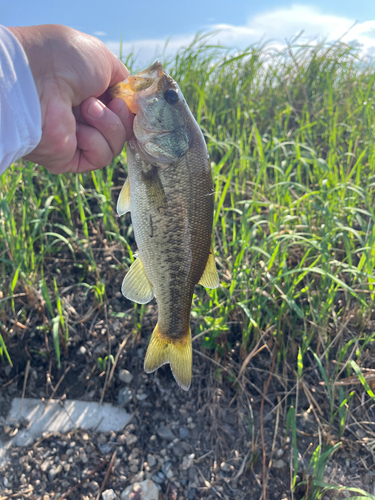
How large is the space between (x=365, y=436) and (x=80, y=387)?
6.49 ft

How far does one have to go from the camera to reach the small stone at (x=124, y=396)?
8.31 feet

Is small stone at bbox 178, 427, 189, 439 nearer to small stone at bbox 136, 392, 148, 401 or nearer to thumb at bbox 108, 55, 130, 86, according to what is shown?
→ small stone at bbox 136, 392, 148, 401

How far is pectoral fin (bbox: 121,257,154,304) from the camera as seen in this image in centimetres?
183

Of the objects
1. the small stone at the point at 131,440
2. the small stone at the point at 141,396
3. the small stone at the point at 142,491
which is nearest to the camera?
the small stone at the point at 142,491

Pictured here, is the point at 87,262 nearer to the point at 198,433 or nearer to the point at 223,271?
the point at 223,271

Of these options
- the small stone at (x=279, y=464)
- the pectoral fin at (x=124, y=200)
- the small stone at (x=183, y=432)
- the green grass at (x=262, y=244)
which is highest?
the pectoral fin at (x=124, y=200)

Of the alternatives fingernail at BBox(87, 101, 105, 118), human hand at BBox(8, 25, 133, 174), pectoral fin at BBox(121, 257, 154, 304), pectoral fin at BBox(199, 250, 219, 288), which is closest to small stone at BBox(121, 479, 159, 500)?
pectoral fin at BBox(121, 257, 154, 304)

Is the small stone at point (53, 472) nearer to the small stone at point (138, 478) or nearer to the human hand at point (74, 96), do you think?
the small stone at point (138, 478)

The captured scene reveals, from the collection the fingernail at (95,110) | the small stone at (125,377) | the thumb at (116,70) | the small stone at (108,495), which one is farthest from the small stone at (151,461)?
the thumb at (116,70)

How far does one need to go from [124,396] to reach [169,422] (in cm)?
37

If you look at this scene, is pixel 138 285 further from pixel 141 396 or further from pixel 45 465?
pixel 45 465

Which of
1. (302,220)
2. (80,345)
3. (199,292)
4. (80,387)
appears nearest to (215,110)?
(302,220)

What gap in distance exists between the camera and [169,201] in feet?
5.34

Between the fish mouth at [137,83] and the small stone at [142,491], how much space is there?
2160 mm
